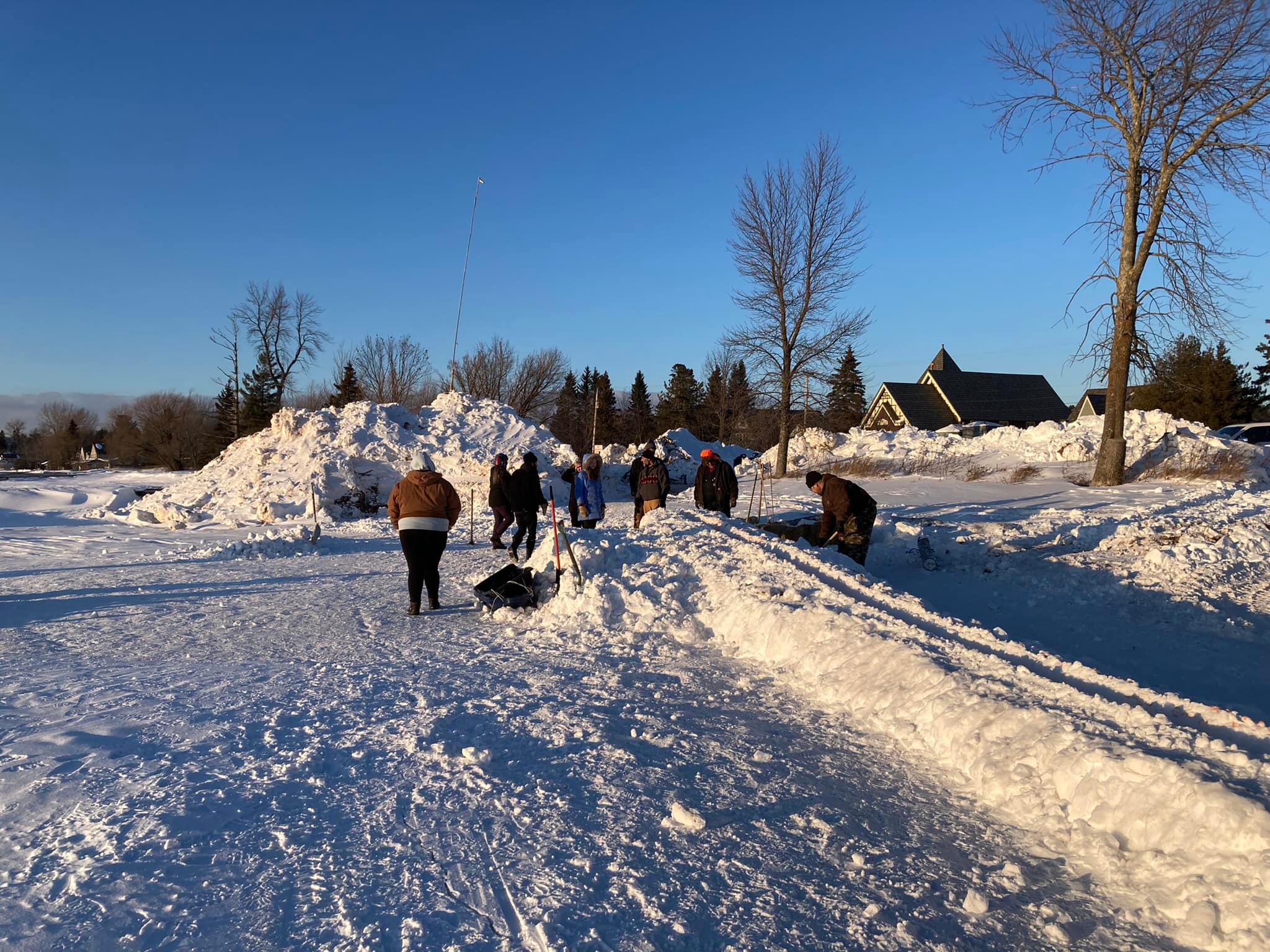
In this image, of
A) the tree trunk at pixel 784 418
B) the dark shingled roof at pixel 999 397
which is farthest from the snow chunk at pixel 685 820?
the dark shingled roof at pixel 999 397

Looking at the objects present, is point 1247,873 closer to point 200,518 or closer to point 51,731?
point 51,731

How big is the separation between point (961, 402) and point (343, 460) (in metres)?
40.3

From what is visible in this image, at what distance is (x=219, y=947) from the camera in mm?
2658

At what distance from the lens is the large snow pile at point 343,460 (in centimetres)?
2045

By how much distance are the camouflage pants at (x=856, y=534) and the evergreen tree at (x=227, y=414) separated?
138 ft

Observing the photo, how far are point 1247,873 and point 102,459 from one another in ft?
225

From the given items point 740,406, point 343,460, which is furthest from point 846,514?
point 740,406

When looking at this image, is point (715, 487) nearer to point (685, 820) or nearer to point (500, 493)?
point (500, 493)

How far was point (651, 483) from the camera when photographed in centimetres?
1358

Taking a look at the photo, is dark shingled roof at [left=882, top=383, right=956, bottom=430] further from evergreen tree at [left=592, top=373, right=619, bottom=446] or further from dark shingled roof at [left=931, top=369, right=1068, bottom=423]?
evergreen tree at [left=592, top=373, right=619, bottom=446]

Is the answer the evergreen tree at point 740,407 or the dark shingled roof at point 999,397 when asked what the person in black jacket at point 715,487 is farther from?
the dark shingled roof at point 999,397

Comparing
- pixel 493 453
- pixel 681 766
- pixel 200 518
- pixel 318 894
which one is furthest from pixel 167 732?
pixel 493 453

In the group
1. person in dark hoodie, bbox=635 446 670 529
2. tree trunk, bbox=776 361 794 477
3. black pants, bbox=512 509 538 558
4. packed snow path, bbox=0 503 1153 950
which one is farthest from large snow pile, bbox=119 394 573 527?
packed snow path, bbox=0 503 1153 950

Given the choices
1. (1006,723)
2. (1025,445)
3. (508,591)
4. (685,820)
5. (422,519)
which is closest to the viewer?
(685,820)
